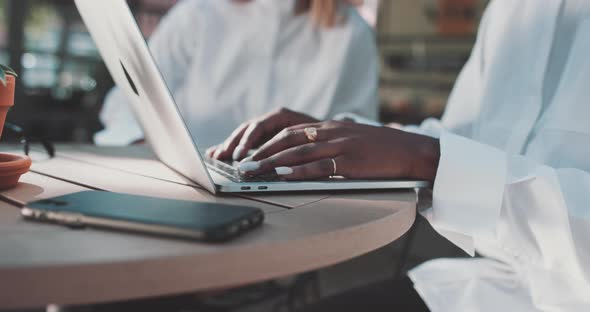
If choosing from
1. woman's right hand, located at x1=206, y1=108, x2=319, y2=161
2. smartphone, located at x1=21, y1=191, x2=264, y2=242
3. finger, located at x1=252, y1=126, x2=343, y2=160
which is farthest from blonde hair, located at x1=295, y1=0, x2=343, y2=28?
smartphone, located at x1=21, y1=191, x2=264, y2=242

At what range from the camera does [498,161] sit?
72 cm

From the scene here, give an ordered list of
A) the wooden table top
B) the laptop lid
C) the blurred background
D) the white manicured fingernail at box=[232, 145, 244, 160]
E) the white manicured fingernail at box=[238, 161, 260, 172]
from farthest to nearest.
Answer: the blurred background < the white manicured fingernail at box=[232, 145, 244, 160] < the white manicured fingernail at box=[238, 161, 260, 172] < the laptop lid < the wooden table top

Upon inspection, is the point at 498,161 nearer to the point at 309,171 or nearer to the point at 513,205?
the point at 513,205

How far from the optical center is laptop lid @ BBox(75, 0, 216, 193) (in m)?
0.58

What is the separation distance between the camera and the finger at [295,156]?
0.68 meters

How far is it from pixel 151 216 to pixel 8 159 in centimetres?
30

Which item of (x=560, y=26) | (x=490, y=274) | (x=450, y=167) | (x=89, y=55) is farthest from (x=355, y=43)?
(x=89, y=55)

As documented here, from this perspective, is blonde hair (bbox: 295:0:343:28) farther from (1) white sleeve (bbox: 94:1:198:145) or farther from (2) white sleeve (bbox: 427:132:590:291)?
(2) white sleeve (bbox: 427:132:590:291)

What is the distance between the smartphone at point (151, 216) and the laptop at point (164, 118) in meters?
0.10

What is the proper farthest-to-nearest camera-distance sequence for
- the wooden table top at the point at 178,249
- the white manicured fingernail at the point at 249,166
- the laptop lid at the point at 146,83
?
the white manicured fingernail at the point at 249,166 < the laptop lid at the point at 146,83 < the wooden table top at the point at 178,249

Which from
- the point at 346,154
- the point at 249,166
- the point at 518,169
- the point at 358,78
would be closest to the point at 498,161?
the point at 518,169

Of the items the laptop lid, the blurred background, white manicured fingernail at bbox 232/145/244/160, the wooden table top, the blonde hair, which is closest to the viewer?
the wooden table top

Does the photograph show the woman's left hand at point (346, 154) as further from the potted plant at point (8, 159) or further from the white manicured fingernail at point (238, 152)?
the potted plant at point (8, 159)

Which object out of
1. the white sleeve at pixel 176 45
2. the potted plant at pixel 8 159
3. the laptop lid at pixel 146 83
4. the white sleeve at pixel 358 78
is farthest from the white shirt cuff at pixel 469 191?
the white sleeve at pixel 176 45
